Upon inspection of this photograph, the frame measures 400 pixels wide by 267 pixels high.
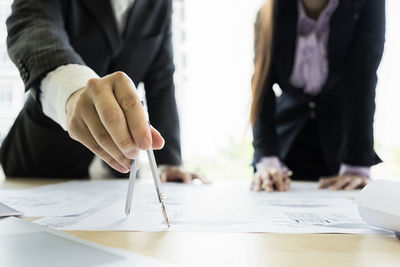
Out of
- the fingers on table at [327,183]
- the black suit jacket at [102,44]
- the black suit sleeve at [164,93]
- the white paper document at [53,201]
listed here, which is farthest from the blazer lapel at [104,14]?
the fingers on table at [327,183]

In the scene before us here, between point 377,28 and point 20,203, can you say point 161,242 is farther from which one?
point 377,28

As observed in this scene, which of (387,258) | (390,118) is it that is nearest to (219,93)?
(390,118)

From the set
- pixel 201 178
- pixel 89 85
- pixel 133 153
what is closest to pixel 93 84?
pixel 89 85

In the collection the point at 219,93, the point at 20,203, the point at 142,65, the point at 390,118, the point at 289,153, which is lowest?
the point at 390,118

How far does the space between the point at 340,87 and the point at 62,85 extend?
0.97 metres

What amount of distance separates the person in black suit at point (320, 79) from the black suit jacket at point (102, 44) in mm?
312

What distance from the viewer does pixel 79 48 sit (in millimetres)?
1036

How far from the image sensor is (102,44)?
41.2 inches

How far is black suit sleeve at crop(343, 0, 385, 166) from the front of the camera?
1125 mm

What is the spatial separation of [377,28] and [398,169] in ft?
9.64

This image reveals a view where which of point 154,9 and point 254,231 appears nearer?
point 254,231

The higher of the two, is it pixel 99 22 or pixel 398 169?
pixel 99 22

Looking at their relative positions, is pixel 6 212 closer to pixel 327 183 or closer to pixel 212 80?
pixel 327 183

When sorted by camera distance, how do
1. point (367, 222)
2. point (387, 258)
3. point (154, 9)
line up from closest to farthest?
point (387, 258) < point (367, 222) < point (154, 9)
